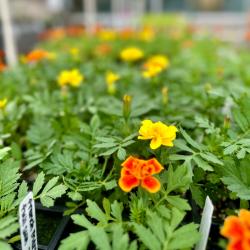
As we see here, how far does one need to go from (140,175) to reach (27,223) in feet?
0.73

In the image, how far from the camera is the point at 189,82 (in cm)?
147

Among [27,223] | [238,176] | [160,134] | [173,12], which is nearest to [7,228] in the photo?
[27,223]

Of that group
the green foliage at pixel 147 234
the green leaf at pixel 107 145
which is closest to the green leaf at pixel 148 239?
the green foliage at pixel 147 234

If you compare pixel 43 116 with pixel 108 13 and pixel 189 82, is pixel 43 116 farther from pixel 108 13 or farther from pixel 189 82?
pixel 108 13

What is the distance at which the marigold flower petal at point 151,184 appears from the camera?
61cm

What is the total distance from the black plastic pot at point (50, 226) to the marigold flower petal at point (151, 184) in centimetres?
24

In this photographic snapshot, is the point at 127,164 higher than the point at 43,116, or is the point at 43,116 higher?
the point at 127,164

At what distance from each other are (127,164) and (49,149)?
32 centimetres

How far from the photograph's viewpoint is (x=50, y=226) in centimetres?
82

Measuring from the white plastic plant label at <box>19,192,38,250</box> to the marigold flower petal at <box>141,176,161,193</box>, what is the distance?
0.68 feet

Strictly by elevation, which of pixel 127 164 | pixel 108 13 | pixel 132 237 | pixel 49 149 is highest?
pixel 127 164

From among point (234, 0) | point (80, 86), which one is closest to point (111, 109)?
point (80, 86)

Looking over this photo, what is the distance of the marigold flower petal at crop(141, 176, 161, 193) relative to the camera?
0.61m

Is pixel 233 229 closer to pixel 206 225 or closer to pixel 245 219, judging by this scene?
pixel 245 219
